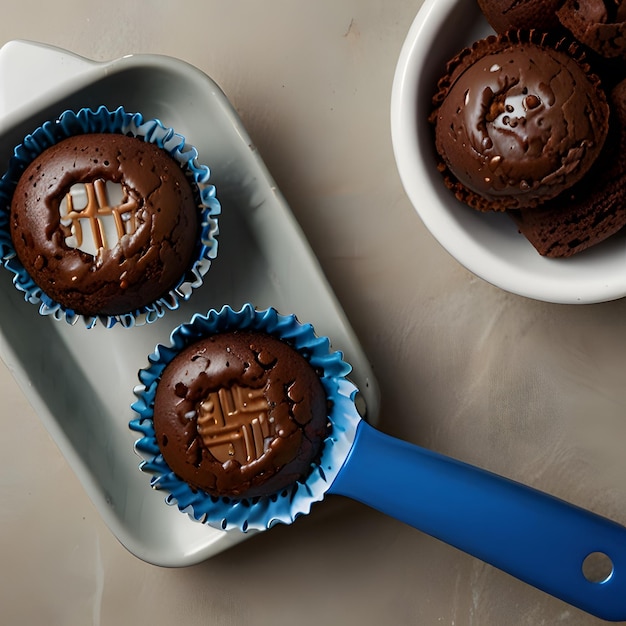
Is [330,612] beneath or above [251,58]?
beneath

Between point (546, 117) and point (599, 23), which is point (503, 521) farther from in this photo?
point (599, 23)

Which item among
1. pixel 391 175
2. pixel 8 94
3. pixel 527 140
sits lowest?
pixel 391 175

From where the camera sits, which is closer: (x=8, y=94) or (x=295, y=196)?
(x=8, y=94)

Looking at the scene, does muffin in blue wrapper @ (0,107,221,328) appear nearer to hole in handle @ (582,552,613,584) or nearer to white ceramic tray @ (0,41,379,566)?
white ceramic tray @ (0,41,379,566)

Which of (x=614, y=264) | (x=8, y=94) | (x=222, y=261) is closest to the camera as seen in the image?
(x=614, y=264)

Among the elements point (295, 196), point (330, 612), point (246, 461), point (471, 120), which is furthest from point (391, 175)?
point (330, 612)

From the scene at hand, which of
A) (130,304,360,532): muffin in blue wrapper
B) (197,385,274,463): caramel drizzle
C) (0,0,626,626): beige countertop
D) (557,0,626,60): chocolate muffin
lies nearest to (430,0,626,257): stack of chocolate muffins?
(557,0,626,60): chocolate muffin

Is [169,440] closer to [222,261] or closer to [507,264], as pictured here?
[222,261]

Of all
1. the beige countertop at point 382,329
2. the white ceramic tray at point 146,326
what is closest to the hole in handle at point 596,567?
the beige countertop at point 382,329
